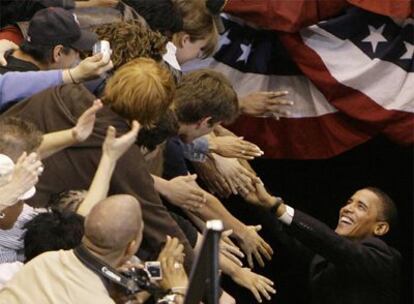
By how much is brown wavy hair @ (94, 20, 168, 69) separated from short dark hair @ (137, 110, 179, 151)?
0.22m

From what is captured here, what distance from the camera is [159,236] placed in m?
4.01

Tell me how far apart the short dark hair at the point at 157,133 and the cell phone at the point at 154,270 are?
0.57 meters

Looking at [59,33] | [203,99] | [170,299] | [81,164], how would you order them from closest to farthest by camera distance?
[170,299] → [81,164] → [59,33] → [203,99]

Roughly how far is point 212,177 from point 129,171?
42.4 inches

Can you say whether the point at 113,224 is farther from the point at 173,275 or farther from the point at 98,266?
the point at 173,275

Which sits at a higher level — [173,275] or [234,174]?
[173,275]

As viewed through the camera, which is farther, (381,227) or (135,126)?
(381,227)

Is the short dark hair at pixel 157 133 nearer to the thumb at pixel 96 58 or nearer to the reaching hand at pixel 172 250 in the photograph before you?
the thumb at pixel 96 58

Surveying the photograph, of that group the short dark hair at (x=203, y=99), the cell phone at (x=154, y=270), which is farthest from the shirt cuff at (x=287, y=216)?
the cell phone at (x=154, y=270)

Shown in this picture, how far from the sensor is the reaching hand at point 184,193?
4355 mm

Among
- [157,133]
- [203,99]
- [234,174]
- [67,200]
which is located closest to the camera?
[67,200]

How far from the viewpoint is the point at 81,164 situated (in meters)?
3.98

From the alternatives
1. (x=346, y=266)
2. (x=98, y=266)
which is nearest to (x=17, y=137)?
(x=98, y=266)

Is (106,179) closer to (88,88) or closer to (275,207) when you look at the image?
(88,88)
